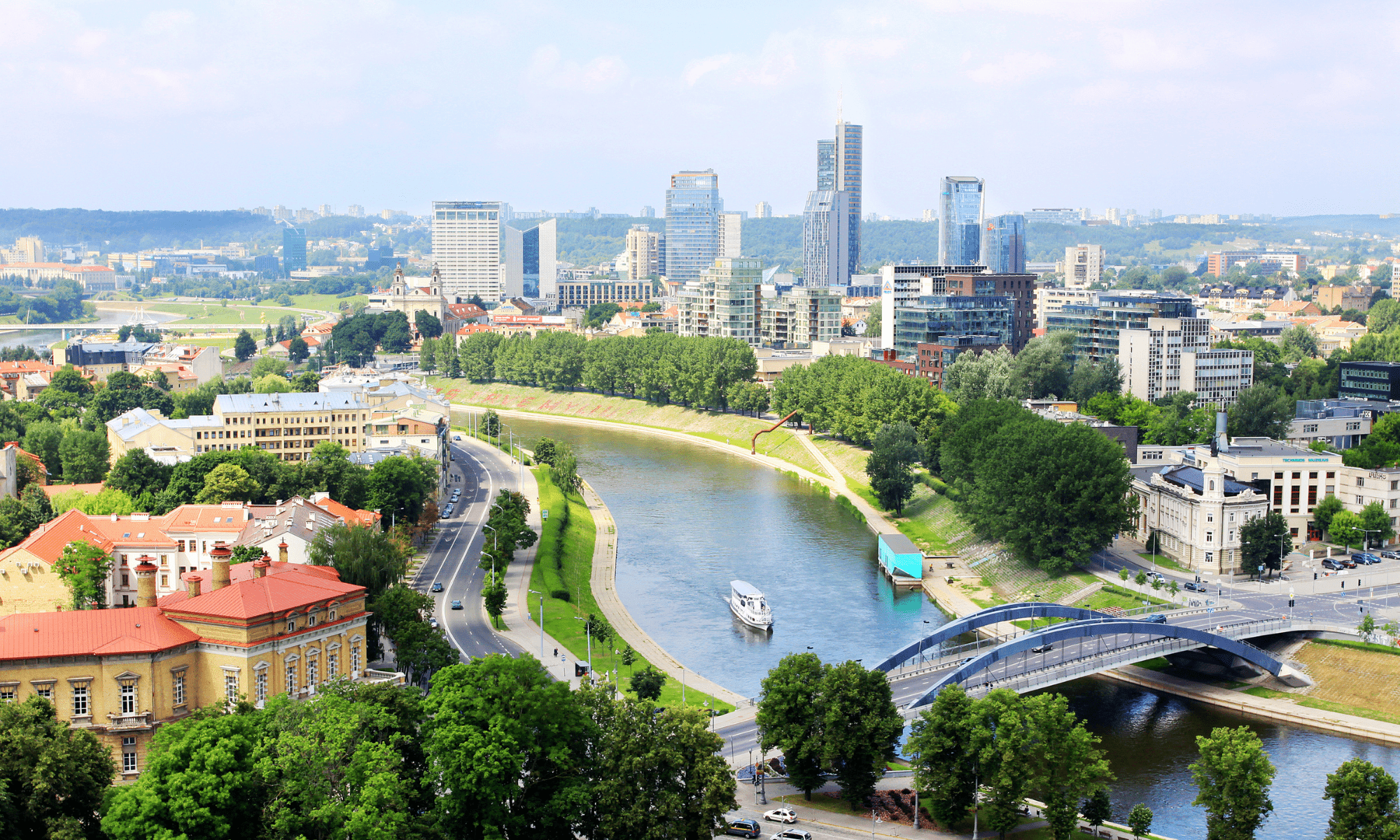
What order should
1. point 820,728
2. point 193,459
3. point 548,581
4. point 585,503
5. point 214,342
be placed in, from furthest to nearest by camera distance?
1. point 214,342
2. point 585,503
3. point 193,459
4. point 548,581
5. point 820,728

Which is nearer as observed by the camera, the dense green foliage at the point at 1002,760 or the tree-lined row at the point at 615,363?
the dense green foliage at the point at 1002,760

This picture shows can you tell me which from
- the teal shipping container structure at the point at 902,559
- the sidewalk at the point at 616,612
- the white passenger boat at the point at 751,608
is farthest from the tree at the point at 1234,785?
the teal shipping container structure at the point at 902,559

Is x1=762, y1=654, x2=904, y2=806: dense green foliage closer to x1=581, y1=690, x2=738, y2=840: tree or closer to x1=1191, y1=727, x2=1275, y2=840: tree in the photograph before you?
x1=581, y1=690, x2=738, y2=840: tree

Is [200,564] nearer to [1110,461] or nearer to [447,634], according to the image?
[447,634]

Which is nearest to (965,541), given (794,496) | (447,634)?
(794,496)

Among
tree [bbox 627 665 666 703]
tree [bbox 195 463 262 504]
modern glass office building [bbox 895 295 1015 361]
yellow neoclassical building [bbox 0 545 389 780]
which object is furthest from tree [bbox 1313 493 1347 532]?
modern glass office building [bbox 895 295 1015 361]

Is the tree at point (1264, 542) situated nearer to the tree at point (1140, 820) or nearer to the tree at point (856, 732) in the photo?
the tree at point (1140, 820)
